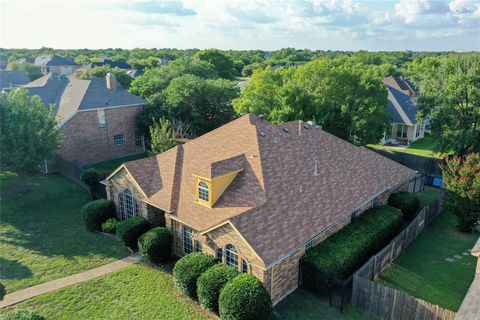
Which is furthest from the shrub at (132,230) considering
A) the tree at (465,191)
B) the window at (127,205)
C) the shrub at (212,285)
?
the tree at (465,191)

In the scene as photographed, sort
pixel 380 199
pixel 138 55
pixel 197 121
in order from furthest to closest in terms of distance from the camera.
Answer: pixel 138 55 → pixel 197 121 → pixel 380 199

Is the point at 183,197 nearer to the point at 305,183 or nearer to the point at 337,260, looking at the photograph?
the point at 305,183

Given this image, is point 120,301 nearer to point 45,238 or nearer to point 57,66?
point 45,238

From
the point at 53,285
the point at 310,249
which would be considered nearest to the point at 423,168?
the point at 310,249

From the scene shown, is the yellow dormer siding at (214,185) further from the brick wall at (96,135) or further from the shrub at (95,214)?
the brick wall at (96,135)

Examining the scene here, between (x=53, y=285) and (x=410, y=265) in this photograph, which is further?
(x=410, y=265)

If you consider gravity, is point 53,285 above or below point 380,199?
below
